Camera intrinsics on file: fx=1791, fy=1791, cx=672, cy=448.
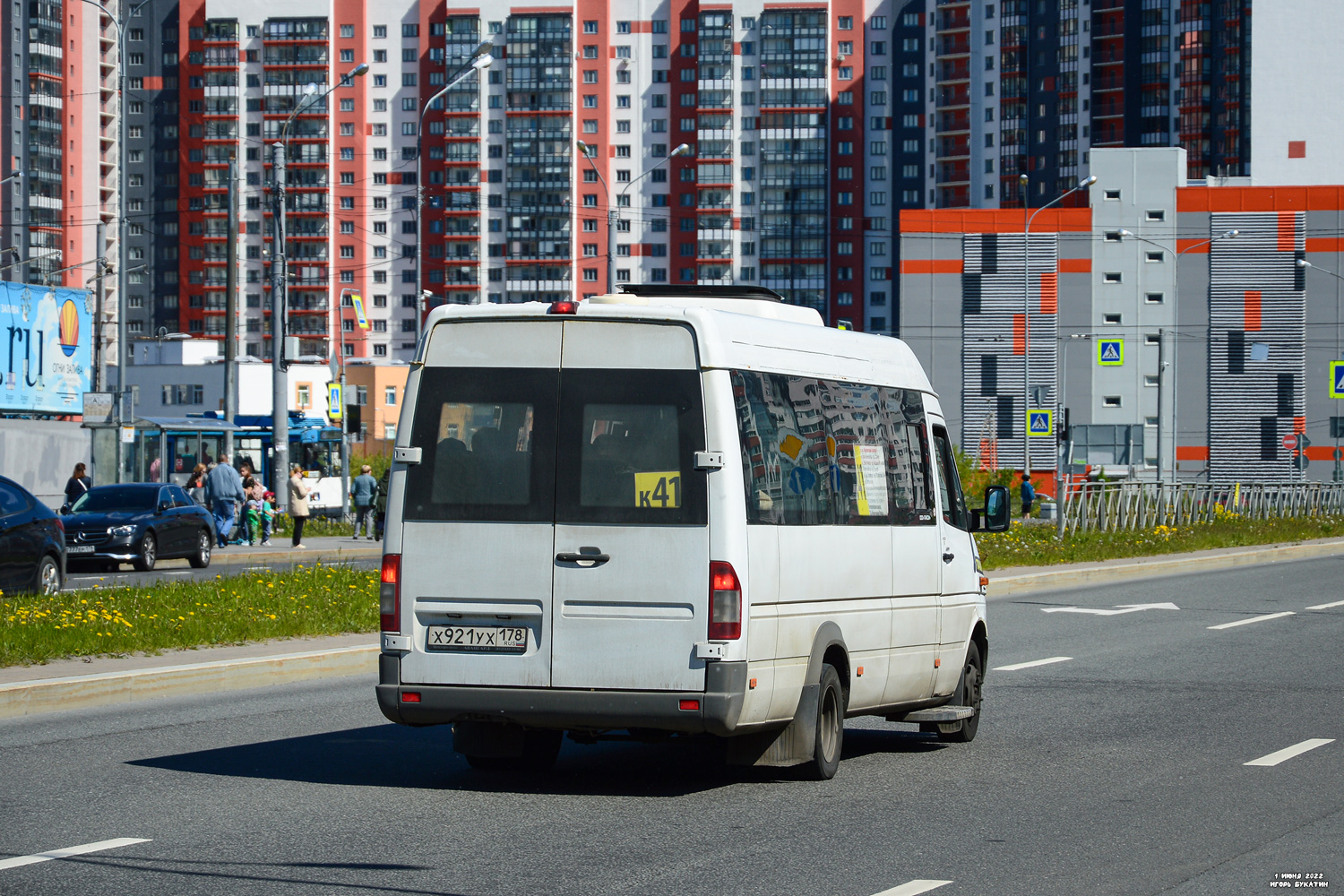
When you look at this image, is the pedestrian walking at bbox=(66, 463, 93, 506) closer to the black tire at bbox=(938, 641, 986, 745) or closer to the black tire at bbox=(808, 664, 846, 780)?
the black tire at bbox=(938, 641, 986, 745)

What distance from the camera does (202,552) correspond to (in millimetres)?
30047

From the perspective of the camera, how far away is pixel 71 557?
28.0 metres

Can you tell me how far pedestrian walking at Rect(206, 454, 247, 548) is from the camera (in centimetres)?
3506

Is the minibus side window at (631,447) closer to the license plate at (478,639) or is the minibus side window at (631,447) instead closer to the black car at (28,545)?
the license plate at (478,639)

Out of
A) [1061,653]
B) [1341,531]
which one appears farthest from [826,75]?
[1061,653]

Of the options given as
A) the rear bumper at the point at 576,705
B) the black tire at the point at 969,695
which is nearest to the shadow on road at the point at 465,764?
the black tire at the point at 969,695

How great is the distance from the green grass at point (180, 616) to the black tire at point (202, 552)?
10455 mm

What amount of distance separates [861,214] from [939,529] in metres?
138

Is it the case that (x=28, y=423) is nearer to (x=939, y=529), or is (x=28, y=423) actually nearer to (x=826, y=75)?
(x=939, y=529)

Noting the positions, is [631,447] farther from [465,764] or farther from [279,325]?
[279,325]

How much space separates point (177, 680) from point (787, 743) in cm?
588

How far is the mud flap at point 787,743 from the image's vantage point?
892cm

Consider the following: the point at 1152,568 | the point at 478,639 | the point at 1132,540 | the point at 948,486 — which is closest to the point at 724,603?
the point at 478,639

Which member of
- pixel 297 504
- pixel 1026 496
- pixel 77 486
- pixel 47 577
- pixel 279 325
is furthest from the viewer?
pixel 1026 496
